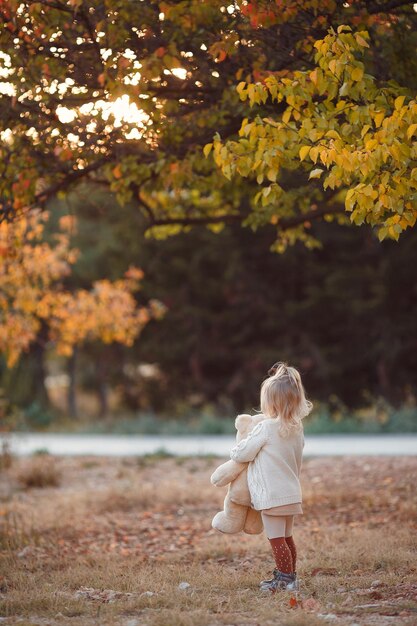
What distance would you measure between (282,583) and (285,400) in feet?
3.97

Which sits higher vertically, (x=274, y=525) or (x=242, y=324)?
(x=242, y=324)

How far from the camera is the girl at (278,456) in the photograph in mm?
5660

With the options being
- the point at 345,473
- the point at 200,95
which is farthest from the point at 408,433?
the point at 200,95

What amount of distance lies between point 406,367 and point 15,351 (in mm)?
9247

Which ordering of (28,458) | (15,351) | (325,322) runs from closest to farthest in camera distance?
(15,351) < (28,458) < (325,322)

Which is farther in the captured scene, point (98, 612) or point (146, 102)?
point (146, 102)

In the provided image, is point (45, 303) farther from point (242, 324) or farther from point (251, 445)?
point (242, 324)

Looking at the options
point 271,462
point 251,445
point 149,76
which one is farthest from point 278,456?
point 149,76

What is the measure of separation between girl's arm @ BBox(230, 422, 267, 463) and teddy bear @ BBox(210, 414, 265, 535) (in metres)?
0.09

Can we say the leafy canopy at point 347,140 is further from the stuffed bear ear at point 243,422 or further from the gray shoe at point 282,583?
the gray shoe at point 282,583

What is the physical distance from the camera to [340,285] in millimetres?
18438

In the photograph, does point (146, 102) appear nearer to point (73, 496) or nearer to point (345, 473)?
point (73, 496)

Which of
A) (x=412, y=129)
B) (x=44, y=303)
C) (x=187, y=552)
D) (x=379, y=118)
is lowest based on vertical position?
(x=187, y=552)

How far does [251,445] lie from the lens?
18.8 ft
